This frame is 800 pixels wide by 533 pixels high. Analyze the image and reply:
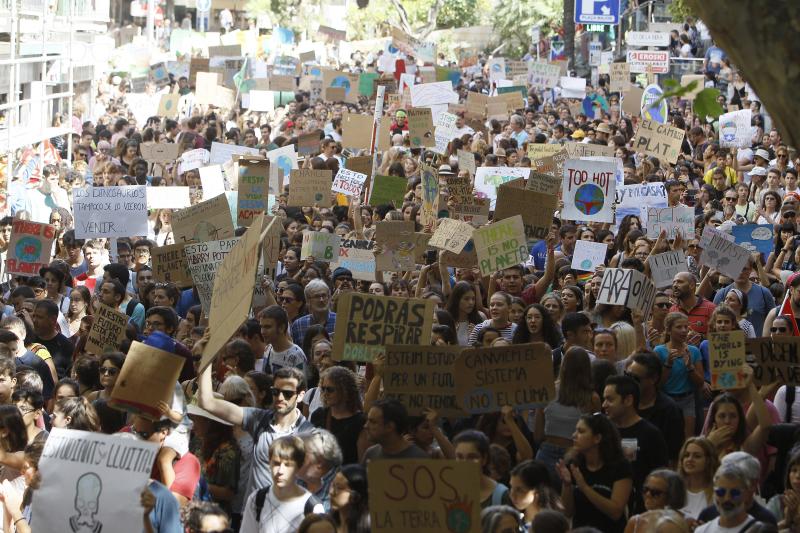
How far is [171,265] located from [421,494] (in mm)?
6168

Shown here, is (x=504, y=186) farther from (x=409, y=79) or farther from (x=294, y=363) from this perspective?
(x=409, y=79)

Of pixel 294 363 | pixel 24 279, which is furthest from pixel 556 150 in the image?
pixel 294 363

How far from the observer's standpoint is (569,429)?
7359 millimetres

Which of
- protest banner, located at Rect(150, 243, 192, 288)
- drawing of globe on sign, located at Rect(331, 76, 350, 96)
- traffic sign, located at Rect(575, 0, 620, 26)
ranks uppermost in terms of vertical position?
traffic sign, located at Rect(575, 0, 620, 26)

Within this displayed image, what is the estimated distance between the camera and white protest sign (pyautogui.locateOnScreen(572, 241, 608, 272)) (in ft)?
39.7

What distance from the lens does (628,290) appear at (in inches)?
379

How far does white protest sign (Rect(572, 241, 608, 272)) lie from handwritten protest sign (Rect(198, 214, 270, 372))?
18.1 feet

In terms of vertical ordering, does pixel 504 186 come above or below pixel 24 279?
above

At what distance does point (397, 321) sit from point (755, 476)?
2701mm

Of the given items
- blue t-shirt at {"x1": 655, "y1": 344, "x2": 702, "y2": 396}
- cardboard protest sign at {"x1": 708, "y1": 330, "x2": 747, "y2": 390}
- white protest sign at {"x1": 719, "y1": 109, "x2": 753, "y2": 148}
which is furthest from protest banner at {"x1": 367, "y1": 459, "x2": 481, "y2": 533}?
white protest sign at {"x1": 719, "y1": 109, "x2": 753, "y2": 148}

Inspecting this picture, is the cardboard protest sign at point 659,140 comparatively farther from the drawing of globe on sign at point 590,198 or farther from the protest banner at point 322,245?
the protest banner at point 322,245

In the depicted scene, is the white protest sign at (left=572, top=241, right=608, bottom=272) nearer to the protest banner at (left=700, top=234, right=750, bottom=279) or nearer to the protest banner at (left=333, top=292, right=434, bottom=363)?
the protest banner at (left=700, top=234, right=750, bottom=279)

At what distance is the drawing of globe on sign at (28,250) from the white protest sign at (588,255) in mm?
4362

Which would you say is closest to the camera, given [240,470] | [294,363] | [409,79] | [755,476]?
[755,476]
